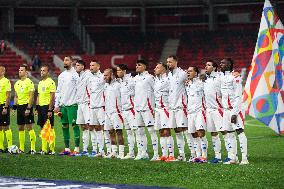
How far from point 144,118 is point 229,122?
233 cm

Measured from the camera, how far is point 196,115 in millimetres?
16828

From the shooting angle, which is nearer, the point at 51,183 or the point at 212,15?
the point at 51,183

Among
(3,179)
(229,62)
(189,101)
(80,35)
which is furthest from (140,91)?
(80,35)

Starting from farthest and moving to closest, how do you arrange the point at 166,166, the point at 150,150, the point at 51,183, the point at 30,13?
the point at 30,13 → the point at 150,150 → the point at 166,166 → the point at 51,183

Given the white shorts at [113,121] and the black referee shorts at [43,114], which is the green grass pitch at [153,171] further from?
the black referee shorts at [43,114]

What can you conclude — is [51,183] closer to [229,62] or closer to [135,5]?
[229,62]

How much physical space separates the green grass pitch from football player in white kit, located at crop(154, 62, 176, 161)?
2.54 feet

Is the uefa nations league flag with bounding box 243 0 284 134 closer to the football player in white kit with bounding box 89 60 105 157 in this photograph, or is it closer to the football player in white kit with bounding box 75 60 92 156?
the football player in white kit with bounding box 89 60 105 157

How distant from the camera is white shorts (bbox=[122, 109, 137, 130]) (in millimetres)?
18016

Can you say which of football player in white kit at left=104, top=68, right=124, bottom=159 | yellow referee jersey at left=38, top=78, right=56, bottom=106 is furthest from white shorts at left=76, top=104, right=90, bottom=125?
yellow referee jersey at left=38, top=78, right=56, bottom=106

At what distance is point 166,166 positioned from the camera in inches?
621

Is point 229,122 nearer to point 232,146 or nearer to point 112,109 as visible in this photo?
point 232,146

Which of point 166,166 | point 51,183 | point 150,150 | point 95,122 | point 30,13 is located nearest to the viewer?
point 51,183

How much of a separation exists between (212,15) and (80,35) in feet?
31.0
